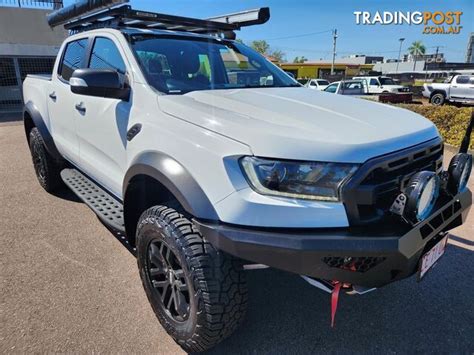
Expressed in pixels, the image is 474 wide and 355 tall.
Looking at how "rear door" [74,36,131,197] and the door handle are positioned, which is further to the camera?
the door handle

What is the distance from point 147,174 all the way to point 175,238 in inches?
17.9

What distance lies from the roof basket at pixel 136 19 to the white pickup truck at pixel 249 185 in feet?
0.88

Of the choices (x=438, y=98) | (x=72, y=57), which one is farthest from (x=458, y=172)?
(x=438, y=98)

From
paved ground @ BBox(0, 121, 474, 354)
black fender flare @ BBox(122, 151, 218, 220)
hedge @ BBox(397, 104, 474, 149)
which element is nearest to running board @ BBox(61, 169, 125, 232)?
paved ground @ BBox(0, 121, 474, 354)

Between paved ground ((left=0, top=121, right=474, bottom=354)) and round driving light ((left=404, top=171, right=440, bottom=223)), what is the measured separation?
1.02 meters

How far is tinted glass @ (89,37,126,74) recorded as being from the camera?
114 inches

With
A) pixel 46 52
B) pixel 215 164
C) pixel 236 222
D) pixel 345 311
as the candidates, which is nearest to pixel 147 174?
pixel 215 164

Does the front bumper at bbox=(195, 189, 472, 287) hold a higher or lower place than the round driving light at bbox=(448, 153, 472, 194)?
lower

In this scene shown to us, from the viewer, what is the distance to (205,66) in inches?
122

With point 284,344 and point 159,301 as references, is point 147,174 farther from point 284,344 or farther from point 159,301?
point 284,344

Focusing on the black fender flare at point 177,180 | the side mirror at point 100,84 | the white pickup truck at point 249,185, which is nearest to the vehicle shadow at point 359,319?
the white pickup truck at point 249,185

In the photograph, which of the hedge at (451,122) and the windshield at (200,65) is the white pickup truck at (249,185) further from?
the hedge at (451,122)

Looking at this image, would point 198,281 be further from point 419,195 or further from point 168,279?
point 419,195

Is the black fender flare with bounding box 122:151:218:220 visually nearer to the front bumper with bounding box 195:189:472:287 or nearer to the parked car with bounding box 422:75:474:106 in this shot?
the front bumper with bounding box 195:189:472:287
